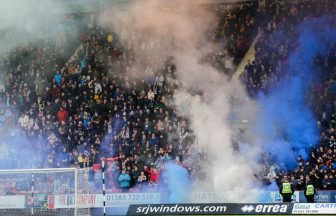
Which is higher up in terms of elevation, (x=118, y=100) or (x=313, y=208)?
(x=118, y=100)

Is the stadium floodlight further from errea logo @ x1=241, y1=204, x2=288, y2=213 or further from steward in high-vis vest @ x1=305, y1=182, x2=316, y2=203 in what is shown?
steward in high-vis vest @ x1=305, y1=182, x2=316, y2=203

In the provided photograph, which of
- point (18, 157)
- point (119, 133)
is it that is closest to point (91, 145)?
point (119, 133)

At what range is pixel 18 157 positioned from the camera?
2372 cm

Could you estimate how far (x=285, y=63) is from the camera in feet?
77.8

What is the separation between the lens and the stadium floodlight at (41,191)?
18.1m

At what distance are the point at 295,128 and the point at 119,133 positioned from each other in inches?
216

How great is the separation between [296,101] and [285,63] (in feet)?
4.54

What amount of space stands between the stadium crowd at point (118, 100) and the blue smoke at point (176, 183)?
0.25 m

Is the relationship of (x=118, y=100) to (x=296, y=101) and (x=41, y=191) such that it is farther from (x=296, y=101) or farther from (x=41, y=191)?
(x=41, y=191)

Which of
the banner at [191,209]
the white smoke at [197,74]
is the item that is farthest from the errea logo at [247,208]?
the white smoke at [197,74]

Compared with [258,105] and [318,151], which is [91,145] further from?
[318,151]

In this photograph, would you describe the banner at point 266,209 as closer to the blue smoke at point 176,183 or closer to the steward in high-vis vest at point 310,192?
the steward in high-vis vest at point 310,192

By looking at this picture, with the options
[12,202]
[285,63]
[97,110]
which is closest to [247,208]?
Answer: [12,202]

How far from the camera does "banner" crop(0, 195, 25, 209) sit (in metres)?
18.1
